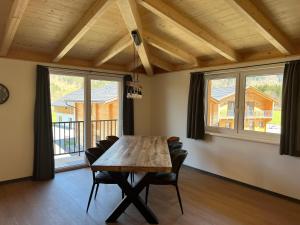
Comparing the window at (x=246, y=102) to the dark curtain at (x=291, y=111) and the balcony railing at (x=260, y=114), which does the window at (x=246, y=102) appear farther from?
the dark curtain at (x=291, y=111)

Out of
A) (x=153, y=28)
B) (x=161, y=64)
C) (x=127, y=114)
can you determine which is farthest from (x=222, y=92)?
(x=127, y=114)

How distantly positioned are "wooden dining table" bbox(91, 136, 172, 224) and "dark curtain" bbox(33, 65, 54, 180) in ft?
5.21

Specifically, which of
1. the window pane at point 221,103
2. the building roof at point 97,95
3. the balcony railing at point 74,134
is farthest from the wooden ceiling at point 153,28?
the balcony railing at point 74,134

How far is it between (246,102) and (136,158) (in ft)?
7.74

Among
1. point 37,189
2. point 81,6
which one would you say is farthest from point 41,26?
point 37,189

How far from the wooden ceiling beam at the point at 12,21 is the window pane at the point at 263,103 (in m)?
3.46

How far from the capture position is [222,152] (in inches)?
162

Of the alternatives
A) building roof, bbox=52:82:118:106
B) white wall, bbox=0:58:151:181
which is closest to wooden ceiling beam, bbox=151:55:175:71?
building roof, bbox=52:82:118:106

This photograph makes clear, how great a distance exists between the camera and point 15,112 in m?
3.79

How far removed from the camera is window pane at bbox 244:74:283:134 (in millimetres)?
3456

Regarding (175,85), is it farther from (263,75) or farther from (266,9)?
(266,9)

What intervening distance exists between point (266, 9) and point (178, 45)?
171 centimetres

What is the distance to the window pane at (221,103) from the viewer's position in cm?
406

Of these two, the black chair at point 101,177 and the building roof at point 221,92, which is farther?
the building roof at point 221,92
